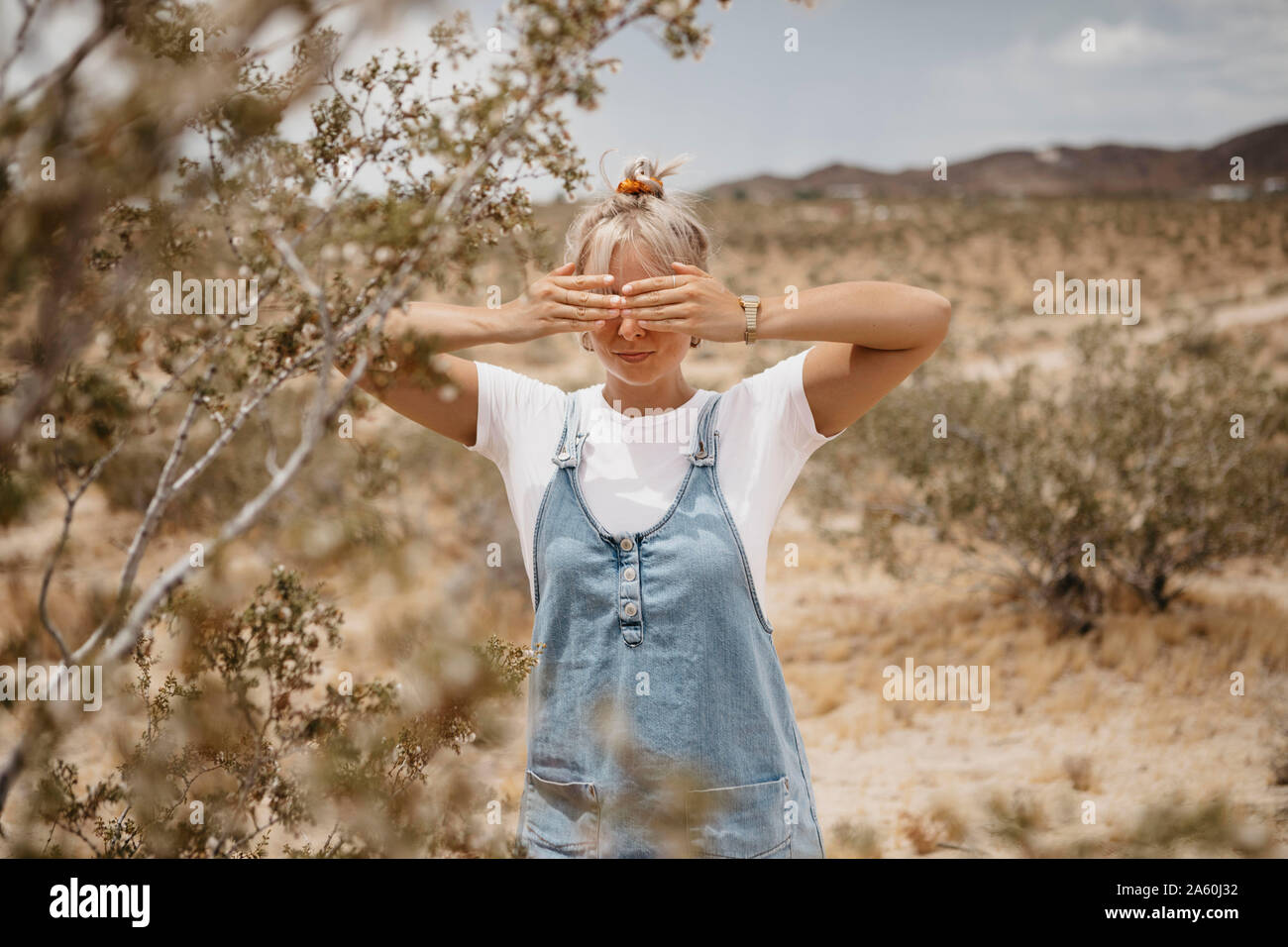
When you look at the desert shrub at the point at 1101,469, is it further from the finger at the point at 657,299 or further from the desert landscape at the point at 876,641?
the finger at the point at 657,299

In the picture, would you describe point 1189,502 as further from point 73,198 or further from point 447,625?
point 73,198

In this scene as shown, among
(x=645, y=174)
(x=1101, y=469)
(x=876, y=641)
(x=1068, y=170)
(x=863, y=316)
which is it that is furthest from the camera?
(x=1068, y=170)

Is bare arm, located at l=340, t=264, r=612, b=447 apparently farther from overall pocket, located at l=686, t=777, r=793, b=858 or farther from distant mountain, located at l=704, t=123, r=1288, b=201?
distant mountain, located at l=704, t=123, r=1288, b=201

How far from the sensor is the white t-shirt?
6.00 feet

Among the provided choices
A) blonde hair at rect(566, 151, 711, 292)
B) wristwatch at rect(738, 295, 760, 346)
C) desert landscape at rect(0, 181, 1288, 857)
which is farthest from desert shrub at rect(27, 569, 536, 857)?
blonde hair at rect(566, 151, 711, 292)

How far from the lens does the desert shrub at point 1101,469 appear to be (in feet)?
24.2

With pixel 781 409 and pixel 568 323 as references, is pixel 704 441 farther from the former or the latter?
pixel 568 323

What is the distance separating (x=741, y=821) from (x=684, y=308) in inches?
36.6

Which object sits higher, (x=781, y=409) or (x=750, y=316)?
(x=750, y=316)

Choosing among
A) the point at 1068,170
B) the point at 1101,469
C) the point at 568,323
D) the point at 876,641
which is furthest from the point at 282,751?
the point at 1068,170

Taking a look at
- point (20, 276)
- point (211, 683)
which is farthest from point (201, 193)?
point (211, 683)

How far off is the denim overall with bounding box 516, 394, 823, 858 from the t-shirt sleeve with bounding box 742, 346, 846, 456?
0.18 meters

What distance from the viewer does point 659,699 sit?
1713 millimetres
